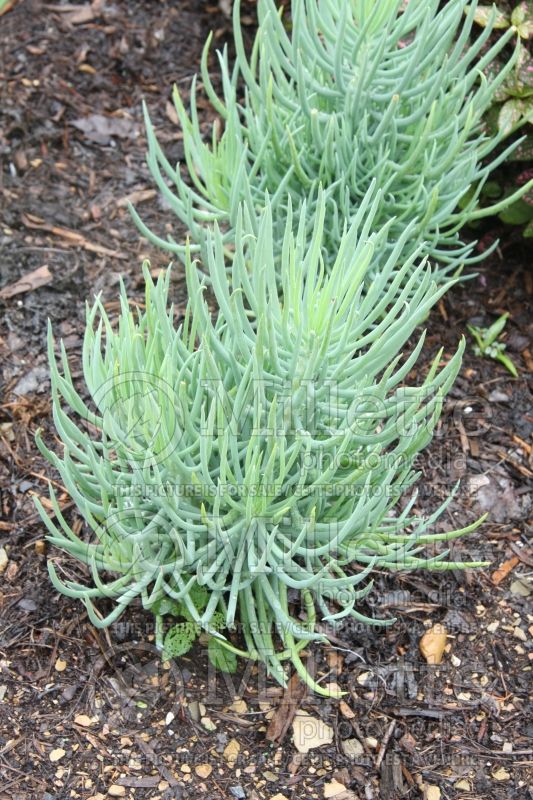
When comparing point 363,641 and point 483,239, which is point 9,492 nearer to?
point 363,641

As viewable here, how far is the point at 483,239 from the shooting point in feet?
9.88

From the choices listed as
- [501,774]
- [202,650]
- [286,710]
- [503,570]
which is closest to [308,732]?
[286,710]

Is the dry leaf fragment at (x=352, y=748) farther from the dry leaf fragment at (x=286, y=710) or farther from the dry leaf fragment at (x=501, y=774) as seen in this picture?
the dry leaf fragment at (x=501, y=774)

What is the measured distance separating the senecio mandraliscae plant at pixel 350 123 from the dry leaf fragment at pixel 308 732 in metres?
1.11

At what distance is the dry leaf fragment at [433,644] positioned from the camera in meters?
2.20

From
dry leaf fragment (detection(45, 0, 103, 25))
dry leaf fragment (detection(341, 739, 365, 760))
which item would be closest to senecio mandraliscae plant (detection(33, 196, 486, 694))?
dry leaf fragment (detection(341, 739, 365, 760))

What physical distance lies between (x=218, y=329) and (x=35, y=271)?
3.50 feet

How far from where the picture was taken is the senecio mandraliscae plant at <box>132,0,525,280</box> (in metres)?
2.31

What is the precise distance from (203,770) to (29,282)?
1.52 metres

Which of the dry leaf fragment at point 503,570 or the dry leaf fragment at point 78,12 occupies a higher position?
the dry leaf fragment at point 78,12

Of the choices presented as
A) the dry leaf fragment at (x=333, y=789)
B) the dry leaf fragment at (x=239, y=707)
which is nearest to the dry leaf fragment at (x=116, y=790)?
the dry leaf fragment at (x=239, y=707)

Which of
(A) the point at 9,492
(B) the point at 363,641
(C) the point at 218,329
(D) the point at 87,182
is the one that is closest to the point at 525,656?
(B) the point at 363,641

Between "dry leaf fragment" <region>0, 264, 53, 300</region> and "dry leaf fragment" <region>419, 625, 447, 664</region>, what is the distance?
4.90ft

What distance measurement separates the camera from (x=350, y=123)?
243 cm
